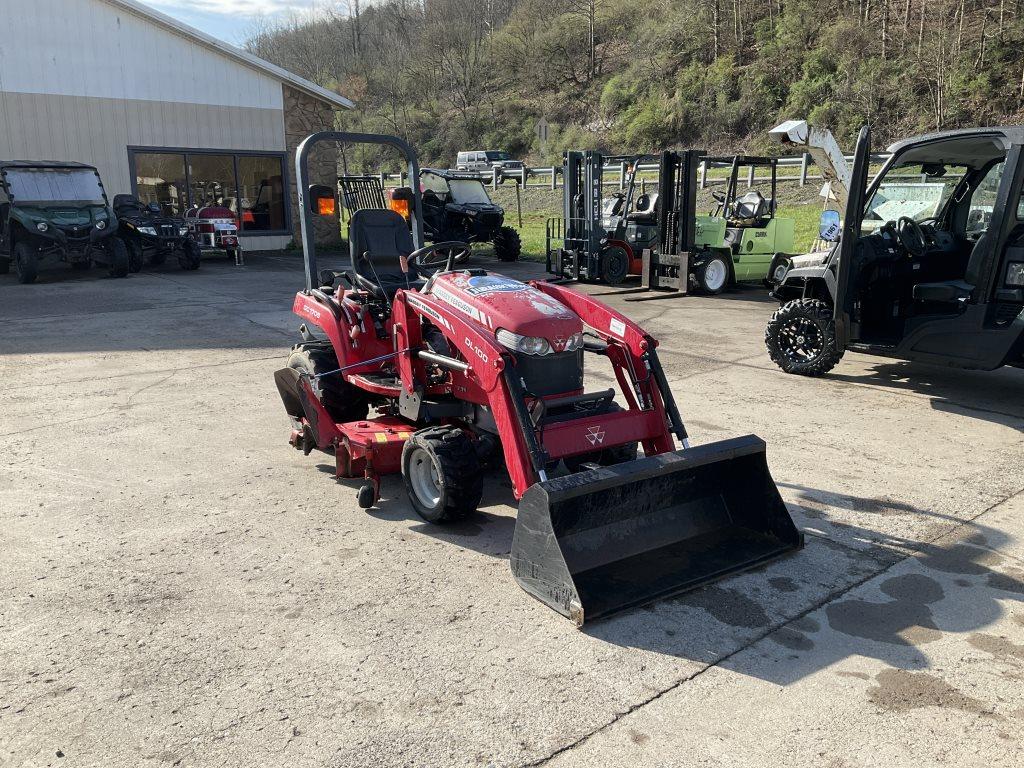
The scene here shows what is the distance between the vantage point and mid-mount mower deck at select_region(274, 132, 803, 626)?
3.62m

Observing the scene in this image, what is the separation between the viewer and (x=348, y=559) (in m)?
4.04

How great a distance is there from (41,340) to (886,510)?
28.9ft

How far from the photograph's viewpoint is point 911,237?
24.1 feet

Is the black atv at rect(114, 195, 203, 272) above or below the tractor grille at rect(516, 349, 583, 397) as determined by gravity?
above

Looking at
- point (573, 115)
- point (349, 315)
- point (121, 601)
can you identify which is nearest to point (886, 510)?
point (349, 315)

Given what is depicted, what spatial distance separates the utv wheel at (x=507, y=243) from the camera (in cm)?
1819

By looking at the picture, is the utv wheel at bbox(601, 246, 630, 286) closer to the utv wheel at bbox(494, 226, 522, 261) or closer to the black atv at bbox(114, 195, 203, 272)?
the utv wheel at bbox(494, 226, 522, 261)

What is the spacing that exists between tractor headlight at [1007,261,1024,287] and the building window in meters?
17.0

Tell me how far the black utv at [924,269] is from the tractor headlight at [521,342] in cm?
392

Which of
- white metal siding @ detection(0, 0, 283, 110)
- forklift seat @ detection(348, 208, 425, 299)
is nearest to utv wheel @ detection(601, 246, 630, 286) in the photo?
forklift seat @ detection(348, 208, 425, 299)

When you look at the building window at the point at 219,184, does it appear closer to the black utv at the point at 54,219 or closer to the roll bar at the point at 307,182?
the black utv at the point at 54,219

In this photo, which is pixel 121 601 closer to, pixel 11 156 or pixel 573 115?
pixel 11 156

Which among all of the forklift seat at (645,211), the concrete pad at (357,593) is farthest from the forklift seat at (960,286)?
the forklift seat at (645,211)

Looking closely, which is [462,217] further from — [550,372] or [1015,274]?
[550,372]
